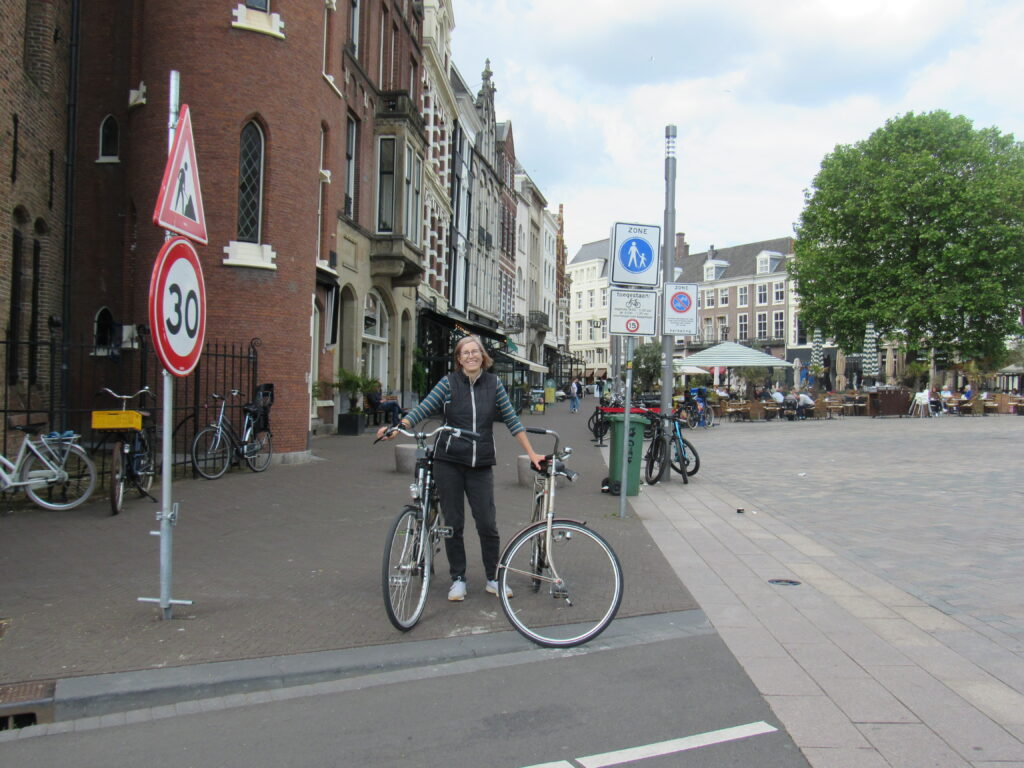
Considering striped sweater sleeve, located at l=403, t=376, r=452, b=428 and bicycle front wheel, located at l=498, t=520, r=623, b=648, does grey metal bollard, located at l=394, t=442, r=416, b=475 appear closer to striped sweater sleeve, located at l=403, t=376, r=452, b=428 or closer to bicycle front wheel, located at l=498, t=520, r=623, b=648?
striped sweater sleeve, located at l=403, t=376, r=452, b=428

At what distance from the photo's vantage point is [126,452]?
924 centimetres

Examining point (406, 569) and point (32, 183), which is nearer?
point (406, 569)

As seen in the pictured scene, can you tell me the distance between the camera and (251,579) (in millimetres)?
6262

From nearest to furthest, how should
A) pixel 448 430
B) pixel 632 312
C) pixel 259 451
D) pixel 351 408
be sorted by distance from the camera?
pixel 448 430 < pixel 632 312 < pixel 259 451 < pixel 351 408

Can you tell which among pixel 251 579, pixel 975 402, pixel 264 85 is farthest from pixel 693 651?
pixel 975 402

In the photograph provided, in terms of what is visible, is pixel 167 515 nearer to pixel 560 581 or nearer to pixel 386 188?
pixel 560 581

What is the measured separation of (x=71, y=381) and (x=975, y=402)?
3717cm

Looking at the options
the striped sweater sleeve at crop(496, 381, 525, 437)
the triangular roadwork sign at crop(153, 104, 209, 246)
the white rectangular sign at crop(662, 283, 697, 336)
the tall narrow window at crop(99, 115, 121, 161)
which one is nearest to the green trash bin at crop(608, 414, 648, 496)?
the white rectangular sign at crop(662, 283, 697, 336)

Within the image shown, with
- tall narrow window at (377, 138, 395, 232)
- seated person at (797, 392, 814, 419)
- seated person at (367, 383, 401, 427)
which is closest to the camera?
seated person at (367, 383, 401, 427)

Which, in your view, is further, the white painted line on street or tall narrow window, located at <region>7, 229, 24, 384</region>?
tall narrow window, located at <region>7, 229, 24, 384</region>

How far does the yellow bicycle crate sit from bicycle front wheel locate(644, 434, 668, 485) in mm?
7063

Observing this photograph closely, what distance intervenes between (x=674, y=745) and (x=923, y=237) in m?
39.4

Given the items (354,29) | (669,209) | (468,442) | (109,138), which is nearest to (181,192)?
(468,442)

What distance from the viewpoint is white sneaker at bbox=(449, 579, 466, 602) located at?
5.74 m
